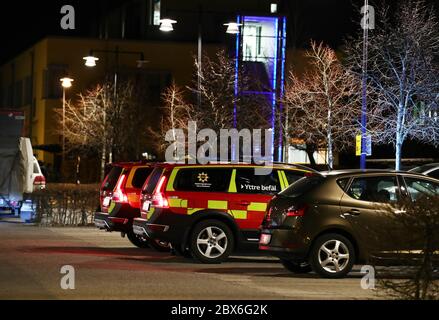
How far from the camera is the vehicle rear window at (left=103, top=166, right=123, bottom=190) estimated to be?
2116 cm

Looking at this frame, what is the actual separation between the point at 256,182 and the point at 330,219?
3.00m

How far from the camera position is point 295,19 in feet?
129

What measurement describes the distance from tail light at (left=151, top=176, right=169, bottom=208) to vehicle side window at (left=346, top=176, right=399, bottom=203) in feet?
12.0

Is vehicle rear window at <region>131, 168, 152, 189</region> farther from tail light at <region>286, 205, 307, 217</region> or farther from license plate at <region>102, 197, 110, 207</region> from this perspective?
tail light at <region>286, 205, 307, 217</region>

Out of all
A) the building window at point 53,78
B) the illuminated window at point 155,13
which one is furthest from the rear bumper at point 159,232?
the illuminated window at point 155,13

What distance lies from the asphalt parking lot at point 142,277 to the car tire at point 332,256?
18 cm

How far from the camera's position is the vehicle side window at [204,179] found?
683 inches

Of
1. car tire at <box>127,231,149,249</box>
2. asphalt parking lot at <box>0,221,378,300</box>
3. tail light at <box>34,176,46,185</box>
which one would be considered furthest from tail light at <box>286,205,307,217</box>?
tail light at <box>34,176,46,185</box>

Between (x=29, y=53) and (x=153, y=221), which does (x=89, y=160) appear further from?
(x=153, y=221)

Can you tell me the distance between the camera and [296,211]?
48.4 feet

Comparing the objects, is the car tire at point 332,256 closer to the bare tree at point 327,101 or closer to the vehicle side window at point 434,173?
the vehicle side window at point 434,173

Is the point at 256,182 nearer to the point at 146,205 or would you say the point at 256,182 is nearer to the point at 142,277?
the point at 146,205

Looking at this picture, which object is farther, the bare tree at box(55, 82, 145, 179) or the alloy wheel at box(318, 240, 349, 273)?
the bare tree at box(55, 82, 145, 179)

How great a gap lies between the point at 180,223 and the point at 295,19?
23430mm
